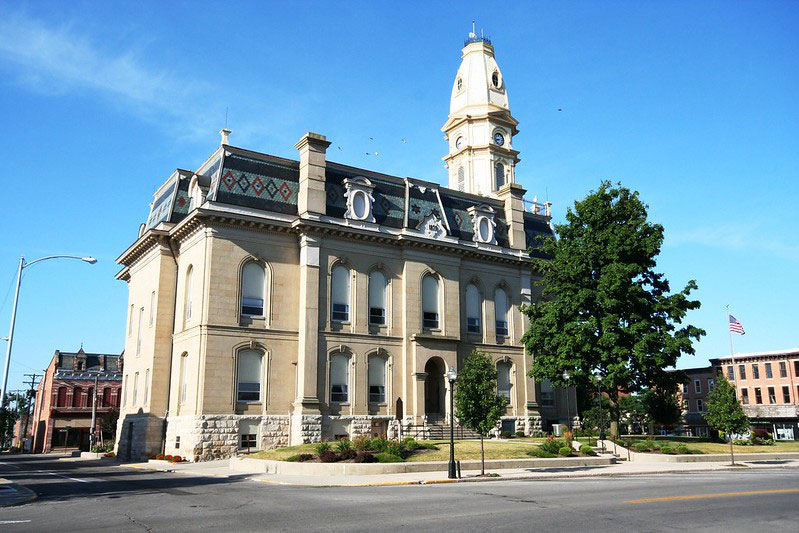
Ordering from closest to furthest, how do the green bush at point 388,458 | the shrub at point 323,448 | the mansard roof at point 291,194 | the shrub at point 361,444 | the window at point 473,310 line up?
1. the green bush at point 388,458
2. the shrub at point 323,448
3. the shrub at point 361,444
4. the mansard roof at point 291,194
5. the window at point 473,310

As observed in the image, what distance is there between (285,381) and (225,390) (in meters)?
3.59

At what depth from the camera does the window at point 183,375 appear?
37.3m

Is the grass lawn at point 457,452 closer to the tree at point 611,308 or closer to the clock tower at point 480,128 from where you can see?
the tree at point 611,308

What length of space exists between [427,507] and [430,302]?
2870 centimetres

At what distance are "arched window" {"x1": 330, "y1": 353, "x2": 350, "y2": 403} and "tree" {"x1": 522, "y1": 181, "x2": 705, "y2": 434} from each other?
471 inches

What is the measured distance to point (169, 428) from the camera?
37.9 metres

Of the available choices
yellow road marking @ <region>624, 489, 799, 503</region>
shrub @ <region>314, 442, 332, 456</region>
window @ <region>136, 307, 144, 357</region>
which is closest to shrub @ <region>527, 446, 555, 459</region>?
shrub @ <region>314, 442, 332, 456</region>

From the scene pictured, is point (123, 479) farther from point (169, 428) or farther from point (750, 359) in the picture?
point (750, 359)

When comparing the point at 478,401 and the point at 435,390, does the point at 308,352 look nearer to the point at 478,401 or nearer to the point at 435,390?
the point at 435,390

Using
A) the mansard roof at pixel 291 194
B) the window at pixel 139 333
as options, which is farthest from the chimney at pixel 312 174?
the window at pixel 139 333

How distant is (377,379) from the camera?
41.0m

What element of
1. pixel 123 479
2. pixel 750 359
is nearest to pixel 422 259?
pixel 123 479

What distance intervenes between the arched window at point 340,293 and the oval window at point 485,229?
1145 cm

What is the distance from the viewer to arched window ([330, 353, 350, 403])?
3906 cm
